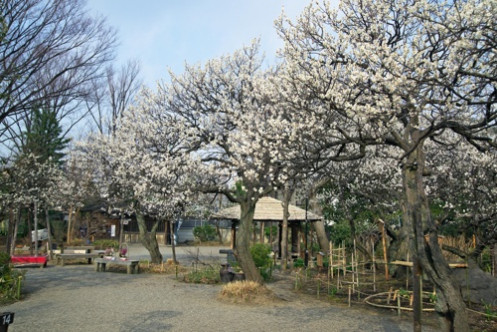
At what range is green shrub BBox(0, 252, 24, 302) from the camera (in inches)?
424

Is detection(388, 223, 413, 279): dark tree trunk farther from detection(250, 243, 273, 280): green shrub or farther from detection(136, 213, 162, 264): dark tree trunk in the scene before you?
detection(136, 213, 162, 264): dark tree trunk

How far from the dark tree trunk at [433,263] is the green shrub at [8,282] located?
368 inches

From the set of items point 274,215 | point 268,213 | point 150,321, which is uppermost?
point 268,213

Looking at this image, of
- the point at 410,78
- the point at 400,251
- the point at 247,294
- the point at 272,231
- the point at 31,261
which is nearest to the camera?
the point at 410,78

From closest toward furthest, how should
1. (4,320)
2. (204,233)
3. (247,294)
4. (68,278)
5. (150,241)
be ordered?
(4,320) → (247,294) → (68,278) → (150,241) → (204,233)

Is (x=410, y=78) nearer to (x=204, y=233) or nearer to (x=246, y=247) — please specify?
(x=246, y=247)

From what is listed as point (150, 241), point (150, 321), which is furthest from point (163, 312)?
point (150, 241)

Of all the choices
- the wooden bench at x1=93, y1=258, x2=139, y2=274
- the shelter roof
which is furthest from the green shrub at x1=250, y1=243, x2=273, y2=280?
the wooden bench at x1=93, y1=258, x2=139, y2=274

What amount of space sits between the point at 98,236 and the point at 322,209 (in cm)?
2064

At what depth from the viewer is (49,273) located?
16.5m

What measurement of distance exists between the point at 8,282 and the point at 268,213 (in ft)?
42.4

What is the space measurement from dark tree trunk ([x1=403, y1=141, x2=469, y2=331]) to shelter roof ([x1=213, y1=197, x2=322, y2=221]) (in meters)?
13.4

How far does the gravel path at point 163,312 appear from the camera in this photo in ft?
27.8

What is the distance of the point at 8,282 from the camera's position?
11.1m
